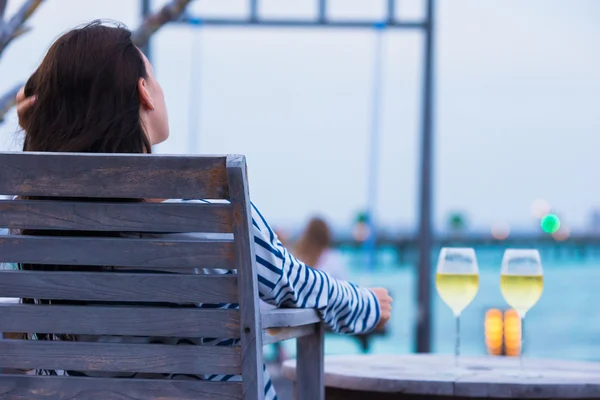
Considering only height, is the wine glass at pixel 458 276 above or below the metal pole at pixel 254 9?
below

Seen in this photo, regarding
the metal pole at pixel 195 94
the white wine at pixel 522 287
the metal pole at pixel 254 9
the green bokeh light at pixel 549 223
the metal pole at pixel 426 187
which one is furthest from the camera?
the green bokeh light at pixel 549 223

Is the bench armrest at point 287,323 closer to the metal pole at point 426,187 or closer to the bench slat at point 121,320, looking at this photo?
the bench slat at point 121,320

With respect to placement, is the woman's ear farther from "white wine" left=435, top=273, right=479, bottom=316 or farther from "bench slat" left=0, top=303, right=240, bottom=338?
"white wine" left=435, top=273, right=479, bottom=316

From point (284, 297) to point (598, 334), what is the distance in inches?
705

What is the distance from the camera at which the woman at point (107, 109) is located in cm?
135

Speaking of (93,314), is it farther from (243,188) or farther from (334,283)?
(334,283)

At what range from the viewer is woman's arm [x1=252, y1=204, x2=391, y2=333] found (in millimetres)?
1310

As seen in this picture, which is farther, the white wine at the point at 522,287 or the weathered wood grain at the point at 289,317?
the white wine at the point at 522,287

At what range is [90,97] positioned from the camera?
1360mm

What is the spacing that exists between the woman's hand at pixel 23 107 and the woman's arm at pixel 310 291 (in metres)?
0.41

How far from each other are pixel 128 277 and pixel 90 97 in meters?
0.31

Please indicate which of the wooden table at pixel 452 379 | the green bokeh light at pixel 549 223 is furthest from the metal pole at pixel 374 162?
the green bokeh light at pixel 549 223

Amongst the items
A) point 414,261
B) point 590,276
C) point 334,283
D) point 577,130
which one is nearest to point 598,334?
point 577,130

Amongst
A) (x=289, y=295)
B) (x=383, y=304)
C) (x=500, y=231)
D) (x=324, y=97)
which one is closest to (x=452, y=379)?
(x=383, y=304)
